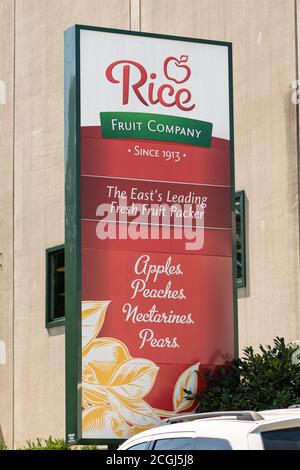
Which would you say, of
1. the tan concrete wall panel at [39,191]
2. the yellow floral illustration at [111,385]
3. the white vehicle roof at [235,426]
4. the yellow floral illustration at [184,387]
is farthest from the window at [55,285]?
the white vehicle roof at [235,426]

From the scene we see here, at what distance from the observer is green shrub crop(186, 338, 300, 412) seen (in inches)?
569

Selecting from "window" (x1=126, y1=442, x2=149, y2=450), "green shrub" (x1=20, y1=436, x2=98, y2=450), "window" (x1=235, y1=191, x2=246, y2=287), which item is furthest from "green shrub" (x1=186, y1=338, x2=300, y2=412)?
"green shrub" (x1=20, y1=436, x2=98, y2=450)

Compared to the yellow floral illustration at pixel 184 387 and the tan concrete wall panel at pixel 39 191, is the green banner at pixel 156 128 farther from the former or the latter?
the tan concrete wall panel at pixel 39 191

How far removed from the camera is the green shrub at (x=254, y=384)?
1445 cm

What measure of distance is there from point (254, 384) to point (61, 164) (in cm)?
1146

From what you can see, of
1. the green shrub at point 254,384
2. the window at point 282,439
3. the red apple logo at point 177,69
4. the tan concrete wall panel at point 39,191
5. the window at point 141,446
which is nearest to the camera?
the window at point 282,439

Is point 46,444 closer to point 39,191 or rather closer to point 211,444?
point 39,191

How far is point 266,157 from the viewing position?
1953cm

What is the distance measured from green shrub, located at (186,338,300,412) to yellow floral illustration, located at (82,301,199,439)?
1.68 ft

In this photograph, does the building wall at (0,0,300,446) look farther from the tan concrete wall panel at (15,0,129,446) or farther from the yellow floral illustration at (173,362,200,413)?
the yellow floral illustration at (173,362,200,413)

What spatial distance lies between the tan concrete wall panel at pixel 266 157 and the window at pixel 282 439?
391 inches

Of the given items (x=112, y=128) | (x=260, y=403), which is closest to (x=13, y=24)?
(x=112, y=128)

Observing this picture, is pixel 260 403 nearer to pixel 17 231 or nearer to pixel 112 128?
pixel 112 128

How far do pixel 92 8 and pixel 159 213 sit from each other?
1058 cm
